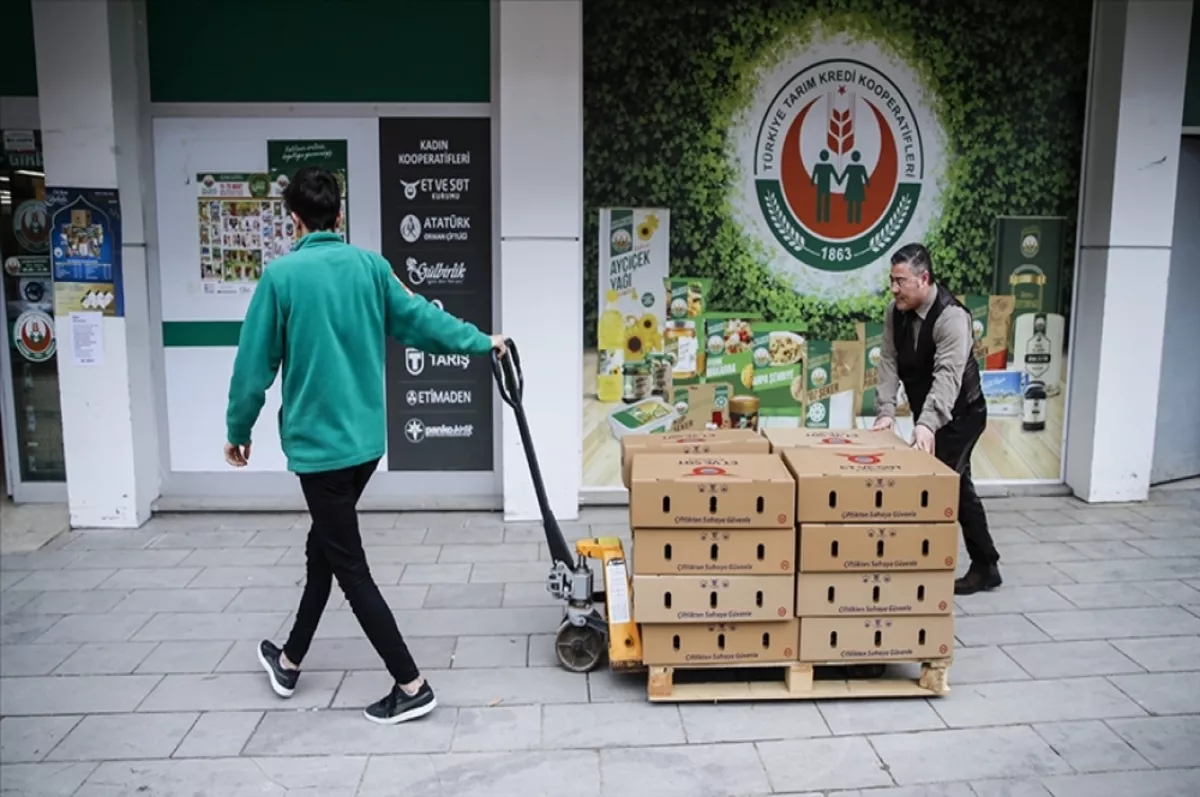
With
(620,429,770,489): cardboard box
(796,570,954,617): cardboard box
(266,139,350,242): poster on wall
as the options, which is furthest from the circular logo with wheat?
(796,570,954,617): cardboard box

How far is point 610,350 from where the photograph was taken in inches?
269

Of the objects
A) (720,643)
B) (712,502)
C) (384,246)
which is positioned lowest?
(720,643)

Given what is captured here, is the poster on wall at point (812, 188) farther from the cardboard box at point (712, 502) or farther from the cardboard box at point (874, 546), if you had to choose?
the cardboard box at point (712, 502)

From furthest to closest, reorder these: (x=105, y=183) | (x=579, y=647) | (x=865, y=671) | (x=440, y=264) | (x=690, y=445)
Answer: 1. (x=440, y=264)
2. (x=105, y=183)
3. (x=690, y=445)
4. (x=579, y=647)
5. (x=865, y=671)

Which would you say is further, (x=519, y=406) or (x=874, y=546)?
(x=519, y=406)

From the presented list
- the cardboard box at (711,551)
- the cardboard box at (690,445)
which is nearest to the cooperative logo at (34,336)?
the cardboard box at (690,445)

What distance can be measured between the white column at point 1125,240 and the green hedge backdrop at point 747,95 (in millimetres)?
206

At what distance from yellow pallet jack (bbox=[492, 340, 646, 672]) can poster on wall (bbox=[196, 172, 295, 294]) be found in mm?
3183

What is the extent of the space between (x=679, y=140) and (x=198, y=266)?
3.37 meters

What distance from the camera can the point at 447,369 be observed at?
22.4ft

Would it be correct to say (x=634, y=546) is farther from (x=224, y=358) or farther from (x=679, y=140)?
(x=224, y=358)

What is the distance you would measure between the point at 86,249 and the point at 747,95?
442 centimetres

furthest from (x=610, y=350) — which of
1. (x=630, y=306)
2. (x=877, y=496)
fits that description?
(x=877, y=496)

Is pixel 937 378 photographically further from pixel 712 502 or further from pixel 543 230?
pixel 543 230
